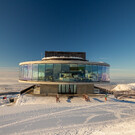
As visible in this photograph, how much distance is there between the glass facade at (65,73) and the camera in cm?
1975

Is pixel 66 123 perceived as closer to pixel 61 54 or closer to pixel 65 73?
pixel 65 73

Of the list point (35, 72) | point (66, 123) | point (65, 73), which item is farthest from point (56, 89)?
point (66, 123)

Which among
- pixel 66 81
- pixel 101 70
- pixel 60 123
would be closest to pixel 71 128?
pixel 60 123

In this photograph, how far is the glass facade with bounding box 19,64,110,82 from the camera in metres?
19.8

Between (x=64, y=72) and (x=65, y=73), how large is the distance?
0.25m

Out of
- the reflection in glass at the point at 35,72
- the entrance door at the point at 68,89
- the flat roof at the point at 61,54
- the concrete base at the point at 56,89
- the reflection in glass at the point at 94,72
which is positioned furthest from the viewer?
the flat roof at the point at 61,54

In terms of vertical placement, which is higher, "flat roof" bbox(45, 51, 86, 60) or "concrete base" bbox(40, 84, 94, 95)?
"flat roof" bbox(45, 51, 86, 60)

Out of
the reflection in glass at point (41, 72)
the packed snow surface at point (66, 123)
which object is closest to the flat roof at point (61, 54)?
the reflection in glass at point (41, 72)

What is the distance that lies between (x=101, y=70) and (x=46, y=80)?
10.6m

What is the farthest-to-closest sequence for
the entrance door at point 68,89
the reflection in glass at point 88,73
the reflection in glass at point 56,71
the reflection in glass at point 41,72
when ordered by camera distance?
the entrance door at point 68,89 < the reflection in glass at point 88,73 < the reflection in glass at point 41,72 < the reflection in glass at point 56,71

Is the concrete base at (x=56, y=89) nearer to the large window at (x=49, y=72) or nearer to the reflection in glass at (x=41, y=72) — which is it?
the reflection in glass at (x=41, y=72)

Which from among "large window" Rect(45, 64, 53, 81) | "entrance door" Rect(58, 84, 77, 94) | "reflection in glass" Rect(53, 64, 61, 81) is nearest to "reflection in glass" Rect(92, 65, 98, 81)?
"entrance door" Rect(58, 84, 77, 94)

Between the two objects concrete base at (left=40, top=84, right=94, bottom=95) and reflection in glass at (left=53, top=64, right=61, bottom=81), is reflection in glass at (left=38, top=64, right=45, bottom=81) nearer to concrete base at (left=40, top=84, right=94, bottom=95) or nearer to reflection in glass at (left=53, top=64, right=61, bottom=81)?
reflection in glass at (left=53, top=64, right=61, bottom=81)

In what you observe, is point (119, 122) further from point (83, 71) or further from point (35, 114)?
point (83, 71)
